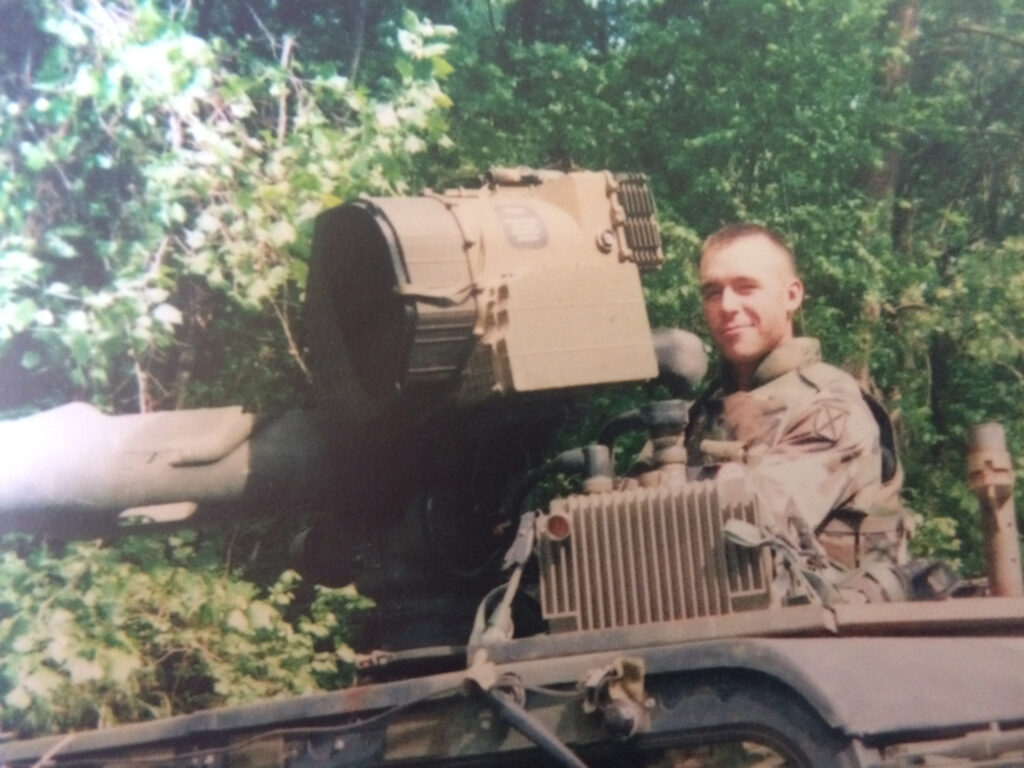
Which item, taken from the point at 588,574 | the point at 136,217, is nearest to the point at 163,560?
the point at 136,217

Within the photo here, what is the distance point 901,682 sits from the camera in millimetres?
2930

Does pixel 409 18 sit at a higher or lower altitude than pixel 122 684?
higher

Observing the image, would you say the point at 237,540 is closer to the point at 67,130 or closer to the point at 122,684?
the point at 122,684

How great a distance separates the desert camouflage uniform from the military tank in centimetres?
14

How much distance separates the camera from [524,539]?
11.7 ft

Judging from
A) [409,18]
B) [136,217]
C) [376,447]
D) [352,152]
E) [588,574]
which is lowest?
[588,574]

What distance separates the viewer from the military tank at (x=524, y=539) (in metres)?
2.93

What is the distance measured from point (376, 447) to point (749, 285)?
1.27 metres

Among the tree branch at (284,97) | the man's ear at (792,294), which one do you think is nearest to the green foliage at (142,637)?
the tree branch at (284,97)

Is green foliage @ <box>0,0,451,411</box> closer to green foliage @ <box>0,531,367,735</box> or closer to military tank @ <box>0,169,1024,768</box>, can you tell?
green foliage @ <box>0,531,367,735</box>

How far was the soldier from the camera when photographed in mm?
3848

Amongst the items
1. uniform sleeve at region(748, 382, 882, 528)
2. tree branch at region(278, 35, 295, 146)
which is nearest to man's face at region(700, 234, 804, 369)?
uniform sleeve at region(748, 382, 882, 528)

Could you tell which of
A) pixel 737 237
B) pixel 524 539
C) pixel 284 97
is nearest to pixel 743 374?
pixel 737 237

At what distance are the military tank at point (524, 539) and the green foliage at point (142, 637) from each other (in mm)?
1535
